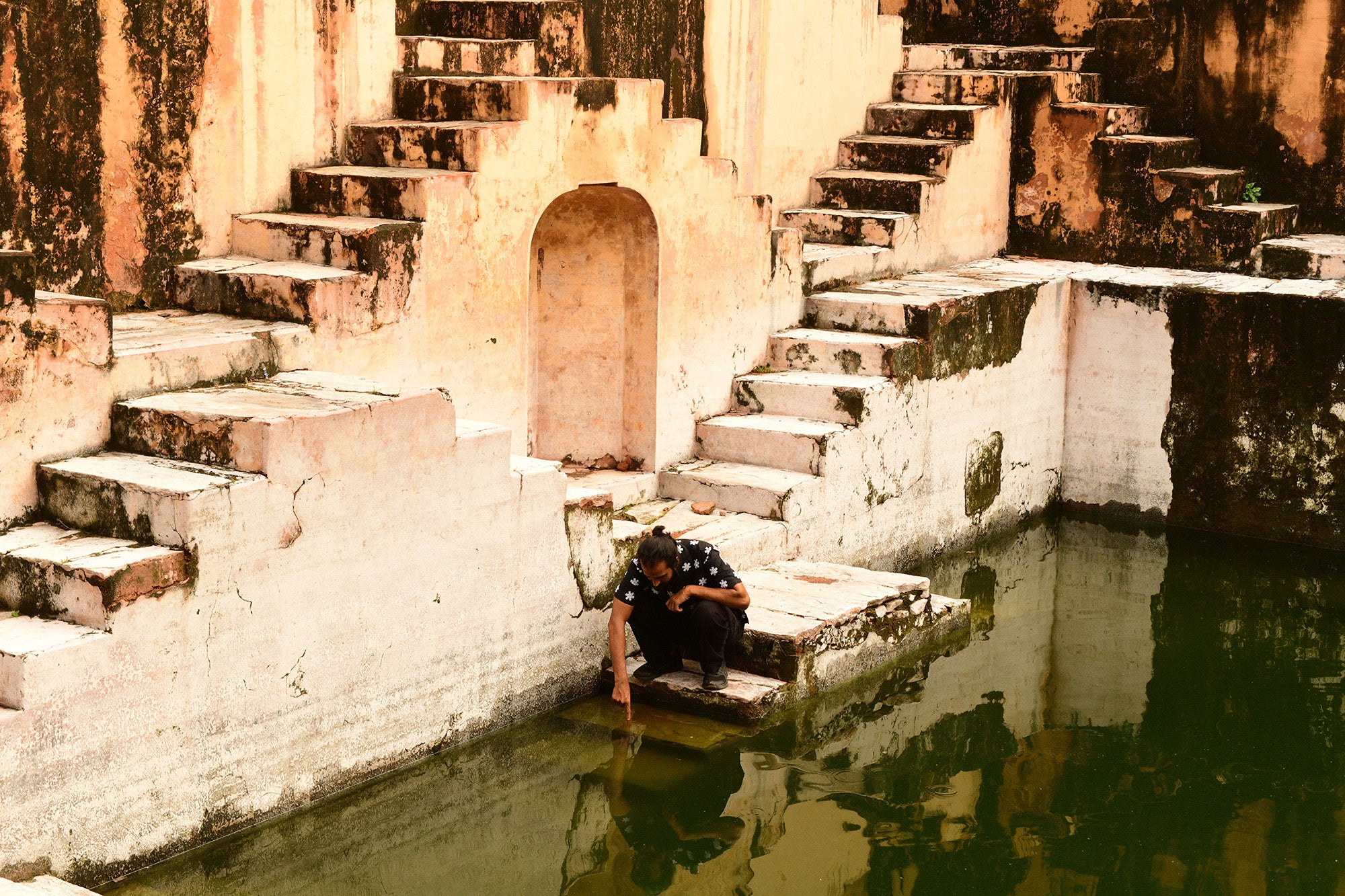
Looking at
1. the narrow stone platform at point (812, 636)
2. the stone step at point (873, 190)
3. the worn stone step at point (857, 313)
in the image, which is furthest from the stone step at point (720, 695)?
the stone step at point (873, 190)

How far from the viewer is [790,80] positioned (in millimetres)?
10547

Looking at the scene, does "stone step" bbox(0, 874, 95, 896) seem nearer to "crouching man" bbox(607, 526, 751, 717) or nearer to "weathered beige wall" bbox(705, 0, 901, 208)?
"crouching man" bbox(607, 526, 751, 717)

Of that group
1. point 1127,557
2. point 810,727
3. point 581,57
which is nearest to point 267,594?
point 810,727

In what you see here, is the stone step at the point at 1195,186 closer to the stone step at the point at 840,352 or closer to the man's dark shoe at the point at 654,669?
the stone step at the point at 840,352

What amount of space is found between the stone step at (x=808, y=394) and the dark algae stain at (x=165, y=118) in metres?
3.35

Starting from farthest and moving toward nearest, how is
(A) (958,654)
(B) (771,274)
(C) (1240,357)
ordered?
(C) (1240,357)
(B) (771,274)
(A) (958,654)

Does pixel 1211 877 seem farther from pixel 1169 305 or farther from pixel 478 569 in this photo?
pixel 1169 305

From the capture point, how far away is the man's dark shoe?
7.25 m

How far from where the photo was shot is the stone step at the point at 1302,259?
10.6 metres

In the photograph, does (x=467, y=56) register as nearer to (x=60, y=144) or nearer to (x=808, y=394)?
(x=60, y=144)

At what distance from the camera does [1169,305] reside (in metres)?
10.5

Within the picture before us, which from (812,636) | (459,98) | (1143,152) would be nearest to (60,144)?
(459,98)

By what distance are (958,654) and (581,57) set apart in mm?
3588

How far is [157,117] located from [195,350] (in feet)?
3.85
